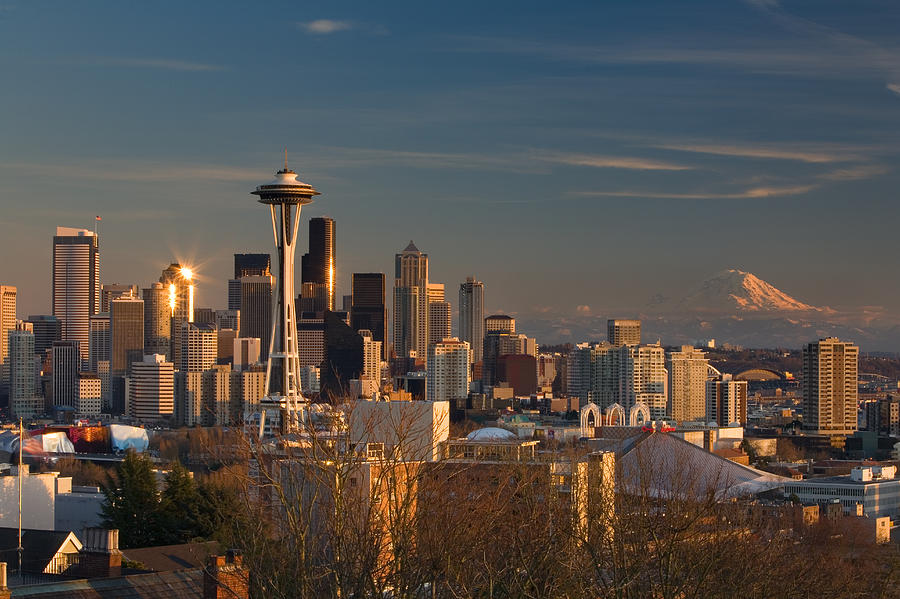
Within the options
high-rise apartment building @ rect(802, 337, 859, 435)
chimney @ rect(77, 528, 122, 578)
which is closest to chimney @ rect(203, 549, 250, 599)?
chimney @ rect(77, 528, 122, 578)

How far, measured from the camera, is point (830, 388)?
561ft

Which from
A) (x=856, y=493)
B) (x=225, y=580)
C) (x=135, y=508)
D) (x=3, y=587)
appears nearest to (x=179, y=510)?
(x=135, y=508)

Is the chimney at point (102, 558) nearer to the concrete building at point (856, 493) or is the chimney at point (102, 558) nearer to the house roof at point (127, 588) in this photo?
the house roof at point (127, 588)

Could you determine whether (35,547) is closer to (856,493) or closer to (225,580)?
(225,580)

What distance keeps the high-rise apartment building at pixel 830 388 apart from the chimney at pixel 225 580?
499 feet

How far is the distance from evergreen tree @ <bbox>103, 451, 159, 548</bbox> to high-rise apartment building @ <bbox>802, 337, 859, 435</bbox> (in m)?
133

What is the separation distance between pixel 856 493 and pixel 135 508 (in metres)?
50.9

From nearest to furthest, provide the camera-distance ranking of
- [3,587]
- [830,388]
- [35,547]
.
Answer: [3,587], [35,547], [830,388]

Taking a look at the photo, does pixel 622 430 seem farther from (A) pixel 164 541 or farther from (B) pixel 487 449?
(A) pixel 164 541

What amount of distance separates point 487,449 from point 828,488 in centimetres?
2982

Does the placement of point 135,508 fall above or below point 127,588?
below

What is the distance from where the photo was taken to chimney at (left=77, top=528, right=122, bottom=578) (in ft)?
81.7

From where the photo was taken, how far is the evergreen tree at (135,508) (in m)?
42.5

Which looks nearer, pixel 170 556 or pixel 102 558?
pixel 102 558
